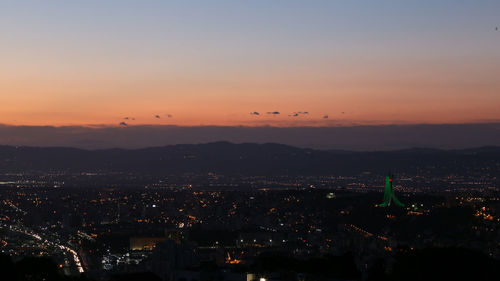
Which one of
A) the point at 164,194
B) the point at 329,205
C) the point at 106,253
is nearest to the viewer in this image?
the point at 106,253

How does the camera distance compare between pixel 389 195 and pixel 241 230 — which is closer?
pixel 241 230

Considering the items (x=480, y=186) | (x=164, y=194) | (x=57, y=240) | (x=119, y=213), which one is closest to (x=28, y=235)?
(x=57, y=240)

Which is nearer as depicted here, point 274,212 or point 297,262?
point 297,262

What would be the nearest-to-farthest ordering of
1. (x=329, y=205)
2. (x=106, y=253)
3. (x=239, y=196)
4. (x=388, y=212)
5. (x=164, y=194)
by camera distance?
(x=106, y=253)
(x=388, y=212)
(x=329, y=205)
(x=239, y=196)
(x=164, y=194)

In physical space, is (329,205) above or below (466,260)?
below

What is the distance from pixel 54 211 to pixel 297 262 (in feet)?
365

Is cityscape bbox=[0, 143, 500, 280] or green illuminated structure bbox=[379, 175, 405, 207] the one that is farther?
green illuminated structure bbox=[379, 175, 405, 207]

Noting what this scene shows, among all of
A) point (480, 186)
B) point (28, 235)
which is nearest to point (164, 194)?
point (480, 186)

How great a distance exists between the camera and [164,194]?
170 m

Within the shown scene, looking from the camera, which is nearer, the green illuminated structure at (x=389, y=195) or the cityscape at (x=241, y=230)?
the cityscape at (x=241, y=230)

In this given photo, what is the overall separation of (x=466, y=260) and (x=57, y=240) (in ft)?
241

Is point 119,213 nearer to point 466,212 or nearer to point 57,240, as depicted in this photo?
point 57,240

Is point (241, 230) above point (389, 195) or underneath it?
underneath

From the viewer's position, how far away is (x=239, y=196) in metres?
153
